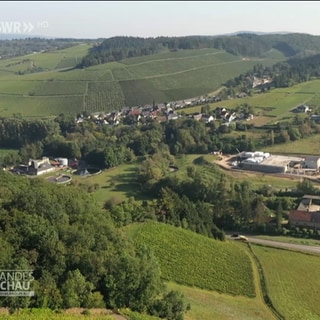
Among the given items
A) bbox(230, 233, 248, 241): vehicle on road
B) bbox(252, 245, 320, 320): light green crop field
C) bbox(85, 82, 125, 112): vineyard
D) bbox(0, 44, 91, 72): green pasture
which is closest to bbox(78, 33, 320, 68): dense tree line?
bbox(0, 44, 91, 72): green pasture

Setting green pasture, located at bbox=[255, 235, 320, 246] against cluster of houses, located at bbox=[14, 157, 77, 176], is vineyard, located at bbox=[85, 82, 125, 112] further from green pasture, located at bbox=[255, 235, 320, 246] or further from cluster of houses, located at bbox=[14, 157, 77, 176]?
green pasture, located at bbox=[255, 235, 320, 246]

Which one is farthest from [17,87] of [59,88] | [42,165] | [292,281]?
[292,281]

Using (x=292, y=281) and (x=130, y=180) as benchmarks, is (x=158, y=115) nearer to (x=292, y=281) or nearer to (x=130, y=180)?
(x=130, y=180)

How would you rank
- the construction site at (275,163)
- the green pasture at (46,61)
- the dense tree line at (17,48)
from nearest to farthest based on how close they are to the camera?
the construction site at (275,163) → the green pasture at (46,61) → the dense tree line at (17,48)

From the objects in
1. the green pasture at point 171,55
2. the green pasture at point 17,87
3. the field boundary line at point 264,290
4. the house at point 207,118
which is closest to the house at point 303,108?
the house at point 207,118

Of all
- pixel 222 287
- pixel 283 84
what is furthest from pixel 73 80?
pixel 222 287

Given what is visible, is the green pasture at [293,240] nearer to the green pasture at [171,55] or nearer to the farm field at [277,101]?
the farm field at [277,101]
